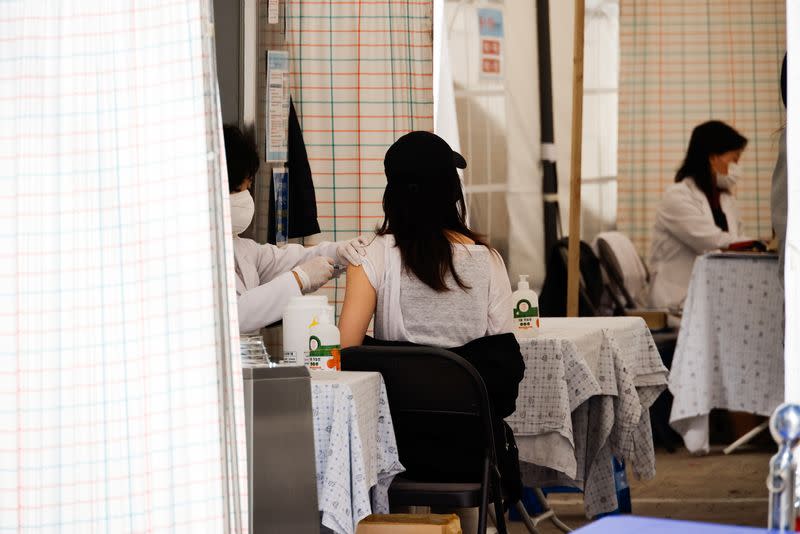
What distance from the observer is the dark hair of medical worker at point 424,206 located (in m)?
2.87

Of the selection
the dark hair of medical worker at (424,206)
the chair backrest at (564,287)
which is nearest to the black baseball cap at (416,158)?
the dark hair of medical worker at (424,206)

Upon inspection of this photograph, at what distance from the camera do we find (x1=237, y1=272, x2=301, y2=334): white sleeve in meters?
3.01

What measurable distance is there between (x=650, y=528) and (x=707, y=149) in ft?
15.3

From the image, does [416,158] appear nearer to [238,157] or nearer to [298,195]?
[238,157]

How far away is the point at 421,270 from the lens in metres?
2.86

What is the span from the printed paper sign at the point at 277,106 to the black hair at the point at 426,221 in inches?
29.5

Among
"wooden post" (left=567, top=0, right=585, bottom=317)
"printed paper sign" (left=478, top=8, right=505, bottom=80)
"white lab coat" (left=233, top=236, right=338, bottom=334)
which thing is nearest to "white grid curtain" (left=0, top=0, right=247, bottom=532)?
"white lab coat" (left=233, top=236, right=338, bottom=334)

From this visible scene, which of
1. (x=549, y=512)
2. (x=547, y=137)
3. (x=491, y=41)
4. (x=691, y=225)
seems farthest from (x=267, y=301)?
(x=547, y=137)

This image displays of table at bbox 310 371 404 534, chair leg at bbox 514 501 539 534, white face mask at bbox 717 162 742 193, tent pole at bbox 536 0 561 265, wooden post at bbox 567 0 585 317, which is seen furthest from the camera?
tent pole at bbox 536 0 561 265

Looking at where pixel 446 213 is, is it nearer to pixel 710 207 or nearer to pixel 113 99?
pixel 113 99

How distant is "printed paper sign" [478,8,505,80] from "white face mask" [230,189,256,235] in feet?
11.5

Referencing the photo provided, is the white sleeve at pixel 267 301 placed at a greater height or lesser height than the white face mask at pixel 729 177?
lesser

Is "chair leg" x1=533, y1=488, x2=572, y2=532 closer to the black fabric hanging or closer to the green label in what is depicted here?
the green label

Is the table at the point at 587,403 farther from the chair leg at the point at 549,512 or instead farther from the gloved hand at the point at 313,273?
the gloved hand at the point at 313,273
